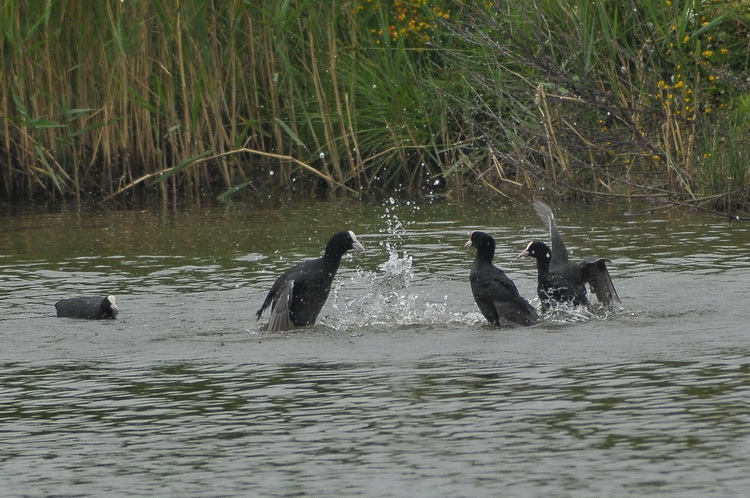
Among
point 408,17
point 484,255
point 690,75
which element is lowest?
point 484,255

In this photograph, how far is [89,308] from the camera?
8.30 metres

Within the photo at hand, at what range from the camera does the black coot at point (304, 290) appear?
312 inches

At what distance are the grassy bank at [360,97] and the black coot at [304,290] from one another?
13.2 feet

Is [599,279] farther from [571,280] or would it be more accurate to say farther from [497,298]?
[497,298]

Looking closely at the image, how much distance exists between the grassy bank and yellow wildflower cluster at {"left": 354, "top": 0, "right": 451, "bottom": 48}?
53 mm

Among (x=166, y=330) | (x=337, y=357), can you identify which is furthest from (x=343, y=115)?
(x=337, y=357)

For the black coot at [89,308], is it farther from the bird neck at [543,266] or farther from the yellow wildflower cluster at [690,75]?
the yellow wildflower cluster at [690,75]

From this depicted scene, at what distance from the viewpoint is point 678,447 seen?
189 inches

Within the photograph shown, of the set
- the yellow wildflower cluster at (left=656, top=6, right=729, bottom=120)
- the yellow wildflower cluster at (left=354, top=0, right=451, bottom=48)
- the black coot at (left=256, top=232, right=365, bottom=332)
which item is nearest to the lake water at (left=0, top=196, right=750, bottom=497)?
the black coot at (left=256, top=232, right=365, bottom=332)

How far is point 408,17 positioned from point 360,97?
1.01m

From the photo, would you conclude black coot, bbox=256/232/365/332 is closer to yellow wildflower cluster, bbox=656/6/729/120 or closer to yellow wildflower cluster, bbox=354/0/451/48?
yellow wildflower cluster, bbox=656/6/729/120

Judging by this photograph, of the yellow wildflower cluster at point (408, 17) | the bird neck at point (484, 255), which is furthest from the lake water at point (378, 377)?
the yellow wildflower cluster at point (408, 17)

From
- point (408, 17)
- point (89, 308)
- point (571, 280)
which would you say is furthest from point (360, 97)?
point (89, 308)

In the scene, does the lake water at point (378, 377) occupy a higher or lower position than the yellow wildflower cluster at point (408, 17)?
lower
